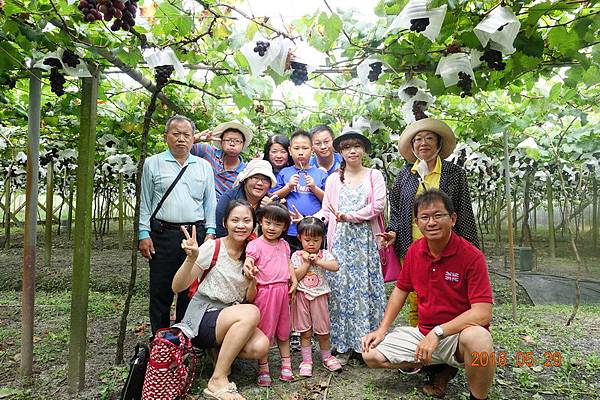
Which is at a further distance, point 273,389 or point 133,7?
point 273,389

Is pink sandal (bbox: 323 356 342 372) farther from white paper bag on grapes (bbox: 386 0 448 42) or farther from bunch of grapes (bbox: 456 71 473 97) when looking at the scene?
white paper bag on grapes (bbox: 386 0 448 42)

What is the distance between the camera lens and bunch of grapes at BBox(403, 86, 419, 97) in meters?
3.19

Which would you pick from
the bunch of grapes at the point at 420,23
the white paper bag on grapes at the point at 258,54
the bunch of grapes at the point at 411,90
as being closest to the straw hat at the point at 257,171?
the white paper bag on grapes at the point at 258,54

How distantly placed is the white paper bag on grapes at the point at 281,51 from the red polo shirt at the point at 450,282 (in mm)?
1375

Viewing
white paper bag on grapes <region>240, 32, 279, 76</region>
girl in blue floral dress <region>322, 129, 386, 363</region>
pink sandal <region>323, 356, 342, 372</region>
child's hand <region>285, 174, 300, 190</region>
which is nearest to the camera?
white paper bag on grapes <region>240, 32, 279, 76</region>

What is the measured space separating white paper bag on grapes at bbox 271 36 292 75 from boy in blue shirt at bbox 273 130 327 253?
802 millimetres

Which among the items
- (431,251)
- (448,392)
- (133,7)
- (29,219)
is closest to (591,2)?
(431,251)

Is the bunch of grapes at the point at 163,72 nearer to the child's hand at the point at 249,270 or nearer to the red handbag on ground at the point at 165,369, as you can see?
the child's hand at the point at 249,270

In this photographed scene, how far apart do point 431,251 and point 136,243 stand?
1868 millimetres

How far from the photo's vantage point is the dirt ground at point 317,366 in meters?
2.74

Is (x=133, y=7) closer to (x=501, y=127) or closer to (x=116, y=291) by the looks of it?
(x=501, y=127)

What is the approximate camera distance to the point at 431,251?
98.4 inches

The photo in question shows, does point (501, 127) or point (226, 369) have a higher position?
point (501, 127)

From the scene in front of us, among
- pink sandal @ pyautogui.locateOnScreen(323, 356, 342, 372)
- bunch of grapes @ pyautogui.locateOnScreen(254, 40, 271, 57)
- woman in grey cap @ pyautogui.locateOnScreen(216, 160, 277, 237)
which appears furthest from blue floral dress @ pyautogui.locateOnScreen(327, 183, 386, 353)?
bunch of grapes @ pyautogui.locateOnScreen(254, 40, 271, 57)
